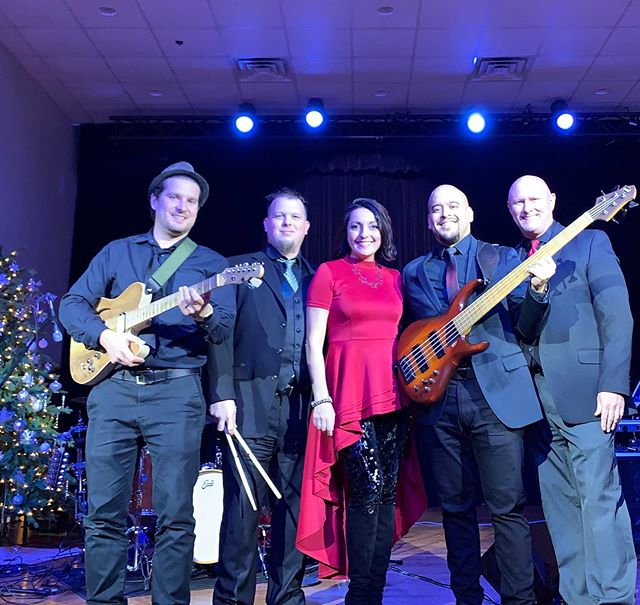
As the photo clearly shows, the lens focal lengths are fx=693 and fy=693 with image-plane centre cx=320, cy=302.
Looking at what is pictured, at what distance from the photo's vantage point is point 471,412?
8.44 feet

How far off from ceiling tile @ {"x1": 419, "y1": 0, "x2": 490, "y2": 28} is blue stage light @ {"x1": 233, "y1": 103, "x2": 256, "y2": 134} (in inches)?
85.0

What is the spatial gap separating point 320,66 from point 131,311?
4761 millimetres

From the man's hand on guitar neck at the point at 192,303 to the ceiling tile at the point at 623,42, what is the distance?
17.0ft

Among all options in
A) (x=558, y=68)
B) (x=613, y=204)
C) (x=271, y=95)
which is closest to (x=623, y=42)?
(x=558, y=68)

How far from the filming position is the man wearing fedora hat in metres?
2.41

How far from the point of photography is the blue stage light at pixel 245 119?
732 cm

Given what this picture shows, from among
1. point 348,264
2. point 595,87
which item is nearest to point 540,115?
point 595,87

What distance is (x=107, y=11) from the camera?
5.74 metres

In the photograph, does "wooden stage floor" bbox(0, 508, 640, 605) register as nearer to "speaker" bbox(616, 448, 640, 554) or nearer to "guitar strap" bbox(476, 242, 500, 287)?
"speaker" bbox(616, 448, 640, 554)

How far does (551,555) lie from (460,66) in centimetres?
497

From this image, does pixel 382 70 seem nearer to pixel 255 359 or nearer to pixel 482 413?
pixel 255 359

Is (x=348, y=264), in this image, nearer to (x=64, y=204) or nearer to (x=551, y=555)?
(x=551, y=555)

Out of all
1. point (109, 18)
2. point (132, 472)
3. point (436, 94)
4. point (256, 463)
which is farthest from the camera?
point (436, 94)

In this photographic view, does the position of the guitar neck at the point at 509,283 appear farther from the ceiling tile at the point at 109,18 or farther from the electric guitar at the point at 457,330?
the ceiling tile at the point at 109,18
